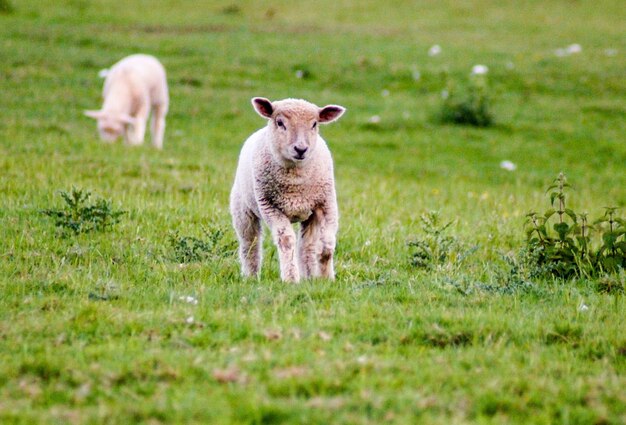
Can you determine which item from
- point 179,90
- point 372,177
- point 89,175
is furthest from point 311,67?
point 89,175

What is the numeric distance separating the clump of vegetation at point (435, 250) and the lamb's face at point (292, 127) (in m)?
1.50

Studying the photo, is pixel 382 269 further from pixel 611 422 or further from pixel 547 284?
pixel 611 422

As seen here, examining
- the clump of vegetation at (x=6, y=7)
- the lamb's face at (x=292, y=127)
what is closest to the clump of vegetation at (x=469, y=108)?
the lamb's face at (x=292, y=127)

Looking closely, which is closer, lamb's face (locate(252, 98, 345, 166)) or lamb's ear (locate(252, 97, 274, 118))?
lamb's face (locate(252, 98, 345, 166))

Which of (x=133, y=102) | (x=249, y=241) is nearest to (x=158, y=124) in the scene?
(x=133, y=102)

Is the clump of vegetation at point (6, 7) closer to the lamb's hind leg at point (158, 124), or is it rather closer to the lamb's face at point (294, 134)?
the lamb's hind leg at point (158, 124)

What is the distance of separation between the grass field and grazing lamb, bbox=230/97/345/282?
1.20ft

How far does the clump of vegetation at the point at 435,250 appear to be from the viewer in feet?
24.5

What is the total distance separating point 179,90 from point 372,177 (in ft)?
27.5

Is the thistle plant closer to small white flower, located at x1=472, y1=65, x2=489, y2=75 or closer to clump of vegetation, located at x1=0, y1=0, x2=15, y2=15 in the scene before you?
small white flower, located at x1=472, y1=65, x2=489, y2=75

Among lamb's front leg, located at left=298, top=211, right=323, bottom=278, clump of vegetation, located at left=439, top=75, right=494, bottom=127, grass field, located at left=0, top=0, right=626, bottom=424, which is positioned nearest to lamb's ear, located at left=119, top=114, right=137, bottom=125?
grass field, located at left=0, top=0, right=626, bottom=424

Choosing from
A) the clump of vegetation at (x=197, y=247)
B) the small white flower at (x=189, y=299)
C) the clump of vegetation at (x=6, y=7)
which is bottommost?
the small white flower at (x=189, y=299)

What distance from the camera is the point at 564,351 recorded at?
16.2 feet

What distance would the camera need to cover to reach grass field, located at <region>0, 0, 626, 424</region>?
4.16m
